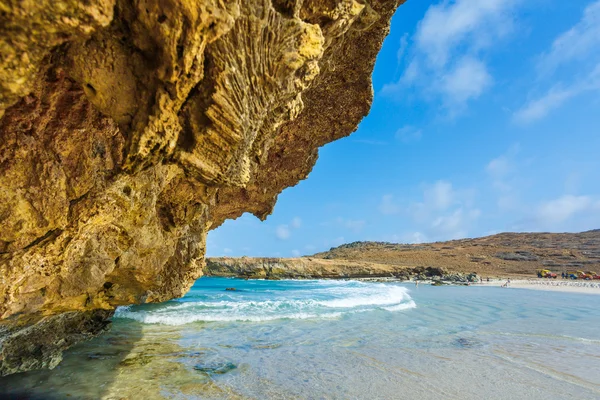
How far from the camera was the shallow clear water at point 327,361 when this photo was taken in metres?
5.80

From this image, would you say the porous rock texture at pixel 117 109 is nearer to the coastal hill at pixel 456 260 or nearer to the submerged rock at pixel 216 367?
the submerged rock at pixel 216 367

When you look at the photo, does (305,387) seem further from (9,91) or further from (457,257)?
(457,257)

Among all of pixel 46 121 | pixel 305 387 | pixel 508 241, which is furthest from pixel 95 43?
pixel 508 241

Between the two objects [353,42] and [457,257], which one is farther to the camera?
[457,257]

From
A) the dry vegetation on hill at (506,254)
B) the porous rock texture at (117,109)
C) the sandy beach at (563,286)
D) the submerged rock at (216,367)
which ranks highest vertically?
the dry vegetation on hill at (506,254)

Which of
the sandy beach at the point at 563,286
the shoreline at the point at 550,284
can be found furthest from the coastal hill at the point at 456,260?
the sandy beach at the point at 563,286

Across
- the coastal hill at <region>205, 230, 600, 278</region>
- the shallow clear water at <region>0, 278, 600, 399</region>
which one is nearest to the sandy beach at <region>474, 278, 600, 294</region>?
the coastal hill at <region>205, 230, 600, 278</region>

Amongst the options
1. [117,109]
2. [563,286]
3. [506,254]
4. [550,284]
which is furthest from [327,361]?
[506,254]

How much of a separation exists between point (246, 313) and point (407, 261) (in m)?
57.0

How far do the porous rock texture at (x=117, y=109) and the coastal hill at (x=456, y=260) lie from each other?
50.7 metres

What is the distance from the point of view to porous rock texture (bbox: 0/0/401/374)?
2844 millimetres

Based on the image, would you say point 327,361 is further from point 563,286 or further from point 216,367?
point 563,286

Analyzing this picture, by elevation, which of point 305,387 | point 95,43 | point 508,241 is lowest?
point 305,387

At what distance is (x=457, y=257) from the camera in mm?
68312
